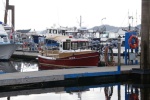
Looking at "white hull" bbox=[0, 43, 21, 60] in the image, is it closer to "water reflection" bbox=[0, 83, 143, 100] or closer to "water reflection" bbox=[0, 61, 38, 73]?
"water reflection" bbox=[0, 61, 38, 73]

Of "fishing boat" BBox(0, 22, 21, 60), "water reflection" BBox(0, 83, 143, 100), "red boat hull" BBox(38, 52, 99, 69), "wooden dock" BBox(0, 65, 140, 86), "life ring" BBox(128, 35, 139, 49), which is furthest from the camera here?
"fishing boat" BBox(0, 22, 21, 60)

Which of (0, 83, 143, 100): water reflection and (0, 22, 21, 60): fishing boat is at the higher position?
(0, 22, 21, 60): fishing boat

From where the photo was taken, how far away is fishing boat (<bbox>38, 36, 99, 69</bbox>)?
82.8 ft

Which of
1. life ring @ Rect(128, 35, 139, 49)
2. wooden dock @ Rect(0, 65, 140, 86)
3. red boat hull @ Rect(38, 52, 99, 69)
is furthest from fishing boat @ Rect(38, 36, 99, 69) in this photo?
wooden dock @ Rect(0, 65, 140, 86)

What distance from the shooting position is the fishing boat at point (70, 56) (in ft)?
82.8

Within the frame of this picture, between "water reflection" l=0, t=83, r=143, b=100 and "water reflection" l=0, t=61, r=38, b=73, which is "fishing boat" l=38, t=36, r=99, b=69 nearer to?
"water reflection" l=0, t=61, r=38, b=73

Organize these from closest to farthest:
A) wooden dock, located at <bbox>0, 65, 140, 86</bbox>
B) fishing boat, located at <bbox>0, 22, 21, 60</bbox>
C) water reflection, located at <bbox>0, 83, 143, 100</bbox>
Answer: water reflection, located at <bbox>0, 83, 143, 100</bbox> < wooden dock, located at <bbox>0, 65, 140, 86</bbox> < fishing boat, located at <bbox>0, 22, 21, 60</bbox>

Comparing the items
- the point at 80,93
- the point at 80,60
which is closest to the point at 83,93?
the point at 80,93

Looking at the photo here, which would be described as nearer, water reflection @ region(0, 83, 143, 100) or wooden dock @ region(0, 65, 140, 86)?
water reflection @ region(0, 83, 143, 100)

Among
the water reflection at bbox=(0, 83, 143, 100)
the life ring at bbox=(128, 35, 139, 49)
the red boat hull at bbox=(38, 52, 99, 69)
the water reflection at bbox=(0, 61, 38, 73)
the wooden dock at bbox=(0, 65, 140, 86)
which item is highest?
the life ring at bbox=(128, 35, 139, 49)

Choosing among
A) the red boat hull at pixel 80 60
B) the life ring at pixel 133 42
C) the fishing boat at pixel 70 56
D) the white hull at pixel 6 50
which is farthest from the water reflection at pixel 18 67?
the life ring at pixel 133 42

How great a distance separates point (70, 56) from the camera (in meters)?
25.5

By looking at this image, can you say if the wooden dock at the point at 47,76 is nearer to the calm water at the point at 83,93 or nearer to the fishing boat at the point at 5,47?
the calm water at the point at 83,93

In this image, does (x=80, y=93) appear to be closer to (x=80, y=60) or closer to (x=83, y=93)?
(x=83, y=93)
